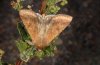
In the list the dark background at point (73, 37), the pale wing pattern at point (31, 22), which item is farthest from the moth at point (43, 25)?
the dark background at point (73, 37)

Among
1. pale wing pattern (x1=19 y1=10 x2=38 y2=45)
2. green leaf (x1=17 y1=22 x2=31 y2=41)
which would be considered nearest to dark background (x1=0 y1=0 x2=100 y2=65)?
green leaf (x1=17 y1=22 x2=31 y2=41)

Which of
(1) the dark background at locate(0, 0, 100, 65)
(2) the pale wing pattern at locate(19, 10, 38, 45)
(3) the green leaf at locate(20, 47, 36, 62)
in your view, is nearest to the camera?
(2) the pale wing pattern at locate(19, 10, 38, 45)

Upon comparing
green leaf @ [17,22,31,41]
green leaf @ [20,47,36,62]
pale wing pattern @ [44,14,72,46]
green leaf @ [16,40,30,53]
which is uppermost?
pale wing pattern @ [44,14,72,46]

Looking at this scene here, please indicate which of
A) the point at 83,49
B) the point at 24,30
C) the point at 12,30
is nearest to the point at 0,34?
the point at 12,30

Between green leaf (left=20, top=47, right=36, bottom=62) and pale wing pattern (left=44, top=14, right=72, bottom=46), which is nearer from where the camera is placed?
pale wing pattern (left=44, top=14, right=72, bottom=46)

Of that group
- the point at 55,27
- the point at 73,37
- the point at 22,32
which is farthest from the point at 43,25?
the point at 73,37

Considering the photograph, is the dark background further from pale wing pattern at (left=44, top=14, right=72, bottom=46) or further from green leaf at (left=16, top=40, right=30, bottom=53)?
pale wing pattern at (left=44, top=14, right=72, bottom=46)

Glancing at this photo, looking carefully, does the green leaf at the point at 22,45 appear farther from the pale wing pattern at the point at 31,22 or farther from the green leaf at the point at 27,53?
the pale wing pattern at the point at 31,22

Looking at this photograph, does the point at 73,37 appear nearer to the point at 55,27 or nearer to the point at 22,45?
the point at 22,45
